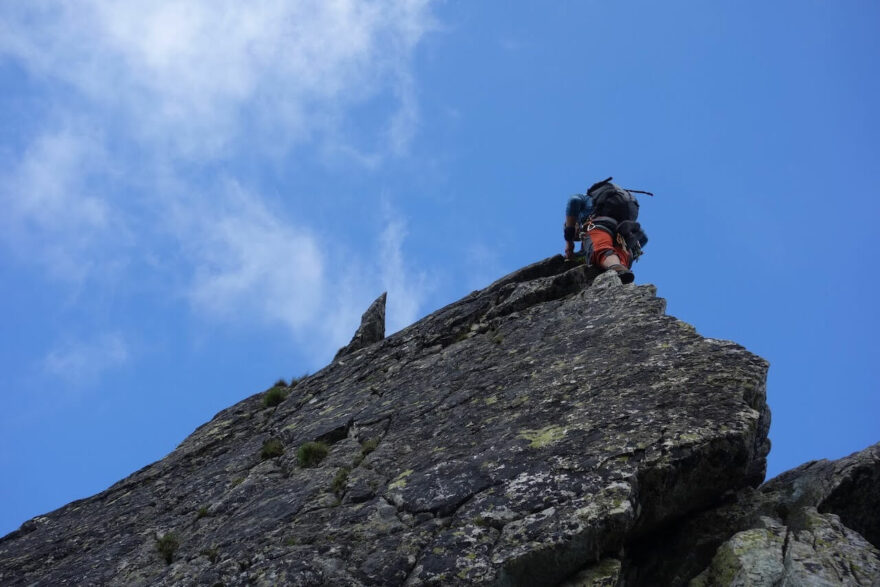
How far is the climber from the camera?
17.6 m

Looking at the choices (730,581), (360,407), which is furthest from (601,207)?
(730,581)

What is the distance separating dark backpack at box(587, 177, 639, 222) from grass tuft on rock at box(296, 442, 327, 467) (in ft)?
31.6

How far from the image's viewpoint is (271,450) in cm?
1373

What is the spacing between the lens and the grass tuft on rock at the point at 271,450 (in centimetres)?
1370

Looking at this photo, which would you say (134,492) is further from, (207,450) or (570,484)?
(570,484)

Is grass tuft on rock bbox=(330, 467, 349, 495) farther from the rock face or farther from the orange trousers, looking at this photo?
the orange trousers

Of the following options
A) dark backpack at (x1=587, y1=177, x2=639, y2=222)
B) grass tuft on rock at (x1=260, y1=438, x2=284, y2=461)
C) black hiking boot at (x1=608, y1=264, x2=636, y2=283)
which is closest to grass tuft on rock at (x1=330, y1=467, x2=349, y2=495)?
grass tuft on rock at (x1=260, y1=438, x2=284, y2=461)

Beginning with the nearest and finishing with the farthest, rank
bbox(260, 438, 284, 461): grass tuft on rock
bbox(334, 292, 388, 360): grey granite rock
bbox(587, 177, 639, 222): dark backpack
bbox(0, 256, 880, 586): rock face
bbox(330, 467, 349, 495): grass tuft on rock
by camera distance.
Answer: bbox(0, 256, 880, 586): rock face
bbox(330, 467, 349, 495): grass tuft on rock
bbox(260, 438, 284, 461): grass tuft on rock
bbox(334, 292, 388, 360): grey granite rock
bbox(587, 177, 639, 222): dark backpack

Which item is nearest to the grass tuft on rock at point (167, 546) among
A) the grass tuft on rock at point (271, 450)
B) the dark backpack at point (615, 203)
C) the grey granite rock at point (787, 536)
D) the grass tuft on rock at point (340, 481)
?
the grass tuft on rock at point (271, 450)

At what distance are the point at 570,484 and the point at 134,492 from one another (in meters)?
9.46

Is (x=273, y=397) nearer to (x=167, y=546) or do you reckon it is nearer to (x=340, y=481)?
(x=167, y=546)

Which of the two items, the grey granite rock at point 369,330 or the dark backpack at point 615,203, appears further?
the dark backpack at point 615,203

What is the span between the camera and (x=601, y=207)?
762 inches

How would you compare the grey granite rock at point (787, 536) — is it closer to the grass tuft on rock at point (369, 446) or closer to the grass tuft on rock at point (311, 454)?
the grass tuft on rock at point (369, 446)
